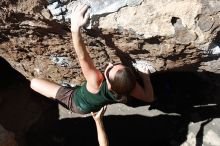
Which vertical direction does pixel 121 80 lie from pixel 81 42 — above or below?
below

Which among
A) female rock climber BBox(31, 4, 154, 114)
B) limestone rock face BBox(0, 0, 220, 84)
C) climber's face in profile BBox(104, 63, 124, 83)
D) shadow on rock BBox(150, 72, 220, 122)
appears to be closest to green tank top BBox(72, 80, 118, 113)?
female rock climber BBox(31, 4, 154, 114)

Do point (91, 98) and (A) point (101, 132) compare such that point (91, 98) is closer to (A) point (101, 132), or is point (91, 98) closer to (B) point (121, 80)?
(A) point (101, 132)

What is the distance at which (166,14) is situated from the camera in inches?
116

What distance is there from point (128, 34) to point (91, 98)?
0.73 m

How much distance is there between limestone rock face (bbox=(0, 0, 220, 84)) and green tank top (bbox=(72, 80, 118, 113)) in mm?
274

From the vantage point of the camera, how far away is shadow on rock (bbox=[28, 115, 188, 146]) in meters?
4.33

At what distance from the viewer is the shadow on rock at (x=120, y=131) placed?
4.33m

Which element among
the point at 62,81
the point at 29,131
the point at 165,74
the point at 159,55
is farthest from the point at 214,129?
the point at 29,131

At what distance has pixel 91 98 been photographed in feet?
11.8

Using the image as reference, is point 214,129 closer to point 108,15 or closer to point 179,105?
point 179,105

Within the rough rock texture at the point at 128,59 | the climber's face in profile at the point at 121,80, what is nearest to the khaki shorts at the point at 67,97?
the rough rock texture at the point at 128,59

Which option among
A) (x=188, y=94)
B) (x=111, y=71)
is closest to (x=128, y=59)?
(x=111, y=71)

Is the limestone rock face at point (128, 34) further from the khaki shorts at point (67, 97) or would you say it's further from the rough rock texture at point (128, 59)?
the khaki shorts at point (67, 97)

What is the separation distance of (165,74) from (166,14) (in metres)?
1.44
